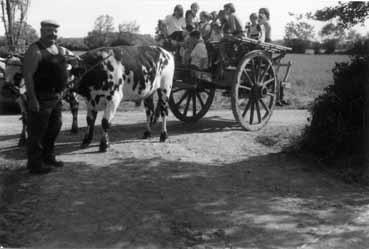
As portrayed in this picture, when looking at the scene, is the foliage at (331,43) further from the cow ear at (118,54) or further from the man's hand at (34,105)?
the man's hand at (34,105)

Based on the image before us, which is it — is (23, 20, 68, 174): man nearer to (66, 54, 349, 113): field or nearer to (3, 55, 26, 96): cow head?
(3, 55, 26, 96): cow head

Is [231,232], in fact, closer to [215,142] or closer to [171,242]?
[171,242]

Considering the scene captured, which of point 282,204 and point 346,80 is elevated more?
point 346,80

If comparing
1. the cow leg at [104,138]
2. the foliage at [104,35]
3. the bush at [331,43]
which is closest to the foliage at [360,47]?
the bush at [331,43]

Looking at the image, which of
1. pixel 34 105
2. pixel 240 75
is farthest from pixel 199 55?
pixel 34 105

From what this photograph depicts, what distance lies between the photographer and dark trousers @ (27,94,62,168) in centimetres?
668

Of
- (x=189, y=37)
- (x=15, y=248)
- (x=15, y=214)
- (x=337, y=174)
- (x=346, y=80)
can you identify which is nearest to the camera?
(x=15, y=248)

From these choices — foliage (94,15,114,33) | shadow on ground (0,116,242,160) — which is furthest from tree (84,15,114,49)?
shadow on ground (0,116,242,160)

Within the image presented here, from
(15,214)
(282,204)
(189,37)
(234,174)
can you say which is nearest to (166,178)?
(234,174)

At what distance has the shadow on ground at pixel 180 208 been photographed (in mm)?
4828

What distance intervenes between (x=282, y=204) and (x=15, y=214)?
3208mm

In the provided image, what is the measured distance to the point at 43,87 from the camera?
21.8 feet

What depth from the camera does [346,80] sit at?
8.12 m

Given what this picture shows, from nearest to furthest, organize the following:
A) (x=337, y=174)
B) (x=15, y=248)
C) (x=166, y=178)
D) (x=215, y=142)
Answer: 1. (x=15, y=248)
2. (x=166, y=178)
3. (x=337, y=174)
4. (x=215, y=142)
